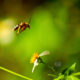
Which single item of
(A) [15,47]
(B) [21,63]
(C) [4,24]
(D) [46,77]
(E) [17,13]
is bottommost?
(D) [46,77]

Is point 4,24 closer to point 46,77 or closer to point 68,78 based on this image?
point 46,77

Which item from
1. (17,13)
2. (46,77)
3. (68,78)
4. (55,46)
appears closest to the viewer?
(68,78)

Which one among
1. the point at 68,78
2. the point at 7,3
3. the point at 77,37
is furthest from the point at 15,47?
the point at 68,78

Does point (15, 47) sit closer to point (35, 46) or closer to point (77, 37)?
point (35, 46)

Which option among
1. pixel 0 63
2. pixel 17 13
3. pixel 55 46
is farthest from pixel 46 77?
pixel 17 13

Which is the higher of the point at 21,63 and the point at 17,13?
the point at 17,13

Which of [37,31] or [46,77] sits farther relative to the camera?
[37,31]

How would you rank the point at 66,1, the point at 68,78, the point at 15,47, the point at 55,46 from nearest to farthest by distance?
1. the point at 68,78
2. the point at 55,46
3. the point at 15,47
4. the point at 66,1
